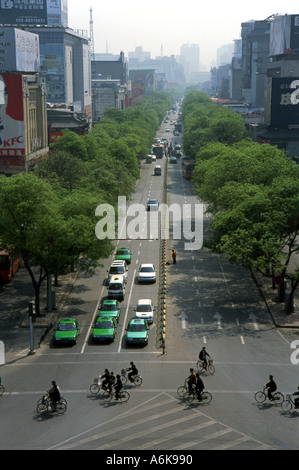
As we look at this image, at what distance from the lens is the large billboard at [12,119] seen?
94812 millimetres

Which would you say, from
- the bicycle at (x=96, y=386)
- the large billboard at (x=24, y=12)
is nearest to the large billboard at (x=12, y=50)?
the bicycle at (x=96, y=386)

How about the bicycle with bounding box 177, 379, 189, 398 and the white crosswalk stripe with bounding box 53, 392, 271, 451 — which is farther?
the bicycle with bounding box 177, 379, 189, 398

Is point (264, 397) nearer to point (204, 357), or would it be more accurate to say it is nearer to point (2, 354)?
point (204, 357)

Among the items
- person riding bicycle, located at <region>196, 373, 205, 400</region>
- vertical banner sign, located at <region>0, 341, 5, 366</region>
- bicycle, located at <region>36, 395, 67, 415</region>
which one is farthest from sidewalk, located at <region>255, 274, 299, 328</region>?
bicycle, located at <region>36, 395, 67, 415</region>

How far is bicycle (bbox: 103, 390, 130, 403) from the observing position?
109 ft

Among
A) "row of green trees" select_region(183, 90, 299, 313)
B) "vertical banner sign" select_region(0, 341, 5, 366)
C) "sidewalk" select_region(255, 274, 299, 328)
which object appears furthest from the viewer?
"row of green trees" select_region(183, 90, 299, 313)

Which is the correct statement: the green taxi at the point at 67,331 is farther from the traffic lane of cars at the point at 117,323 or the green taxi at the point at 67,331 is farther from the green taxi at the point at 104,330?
the green taxi at the point at 104,330

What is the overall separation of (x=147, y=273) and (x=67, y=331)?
52.4 ft

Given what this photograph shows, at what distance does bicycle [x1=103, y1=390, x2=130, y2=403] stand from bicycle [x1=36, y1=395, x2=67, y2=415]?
2517 millimetres

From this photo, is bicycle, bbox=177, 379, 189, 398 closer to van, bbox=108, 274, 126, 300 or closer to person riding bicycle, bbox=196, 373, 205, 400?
person riding bicycle, bbox=196, 373, 205, 400

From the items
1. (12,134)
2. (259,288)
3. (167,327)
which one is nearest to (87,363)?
(167,327)

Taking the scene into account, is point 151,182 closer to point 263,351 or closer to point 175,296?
point 175,296

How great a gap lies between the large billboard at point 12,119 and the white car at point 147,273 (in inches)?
1699

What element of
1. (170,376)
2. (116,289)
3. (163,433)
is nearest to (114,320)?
(116,289)
